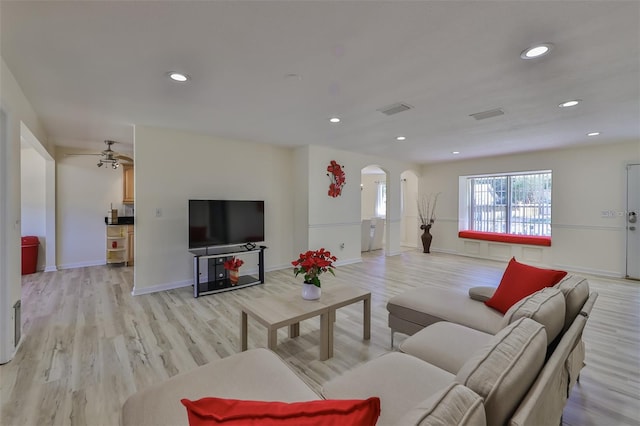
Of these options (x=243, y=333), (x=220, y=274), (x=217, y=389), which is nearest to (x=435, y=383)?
(x=217, y=389)

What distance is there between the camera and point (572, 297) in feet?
5.51

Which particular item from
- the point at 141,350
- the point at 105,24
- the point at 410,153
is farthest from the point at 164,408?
the point at 410,153

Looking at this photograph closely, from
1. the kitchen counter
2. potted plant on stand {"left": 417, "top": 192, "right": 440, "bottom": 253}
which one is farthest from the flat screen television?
potted plant on stand {"left": 417, "top": 192, "right": 440, "bottom": 253}

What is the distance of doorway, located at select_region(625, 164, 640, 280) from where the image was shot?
15.8ft

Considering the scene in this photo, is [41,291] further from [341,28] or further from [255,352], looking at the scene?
[341,28]

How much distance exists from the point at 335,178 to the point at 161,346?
4.08 metres

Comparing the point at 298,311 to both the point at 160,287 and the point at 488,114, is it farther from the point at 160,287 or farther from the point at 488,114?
the point at 488,114

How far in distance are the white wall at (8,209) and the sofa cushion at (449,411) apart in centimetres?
309

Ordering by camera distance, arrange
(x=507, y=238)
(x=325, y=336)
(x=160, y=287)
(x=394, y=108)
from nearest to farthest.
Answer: (x=325, y=336) < (x=394, y=108) < (x=160, y=287) < (x=507, y=238)

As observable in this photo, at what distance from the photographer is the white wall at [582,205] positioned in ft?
16.5

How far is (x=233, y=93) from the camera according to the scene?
2809 millimetres

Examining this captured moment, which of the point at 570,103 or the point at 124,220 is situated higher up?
the point at 570,103

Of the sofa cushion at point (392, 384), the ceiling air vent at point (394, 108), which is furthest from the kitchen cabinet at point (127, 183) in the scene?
the sofa cushion at point (392, 384)

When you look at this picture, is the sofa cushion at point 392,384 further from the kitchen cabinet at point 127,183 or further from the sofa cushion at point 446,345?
the kitchen cabinet at point 127,183
